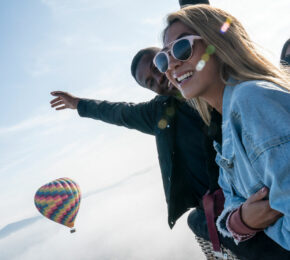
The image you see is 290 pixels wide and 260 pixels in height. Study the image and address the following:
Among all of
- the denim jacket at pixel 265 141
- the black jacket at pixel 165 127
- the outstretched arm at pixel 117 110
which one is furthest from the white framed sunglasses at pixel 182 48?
the outstretched arm at pixel 117 110

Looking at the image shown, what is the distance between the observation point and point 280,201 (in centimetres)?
178

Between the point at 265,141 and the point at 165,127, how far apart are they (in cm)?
286

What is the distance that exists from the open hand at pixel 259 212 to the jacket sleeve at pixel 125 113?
298 centimetres

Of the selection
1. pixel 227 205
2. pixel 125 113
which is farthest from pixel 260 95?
pixel 125 113

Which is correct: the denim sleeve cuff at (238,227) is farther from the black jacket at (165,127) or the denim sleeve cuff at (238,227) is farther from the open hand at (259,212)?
the black jacket at (165,127)

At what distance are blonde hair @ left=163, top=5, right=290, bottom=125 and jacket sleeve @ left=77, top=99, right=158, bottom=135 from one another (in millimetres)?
2370

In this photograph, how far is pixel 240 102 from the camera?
1861mm

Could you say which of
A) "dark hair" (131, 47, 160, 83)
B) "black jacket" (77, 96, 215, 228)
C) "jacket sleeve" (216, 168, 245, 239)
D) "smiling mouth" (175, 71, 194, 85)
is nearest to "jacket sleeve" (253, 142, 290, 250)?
"jacket sleeve" (216, 168, 245, 239)

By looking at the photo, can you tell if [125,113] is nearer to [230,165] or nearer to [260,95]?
[230,165]

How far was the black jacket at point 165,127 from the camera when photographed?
4.45 metres

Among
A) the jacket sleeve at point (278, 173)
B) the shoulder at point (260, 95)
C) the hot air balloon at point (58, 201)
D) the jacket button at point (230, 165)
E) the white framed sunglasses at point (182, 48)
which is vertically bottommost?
the hot air balloon at point (58, 201)

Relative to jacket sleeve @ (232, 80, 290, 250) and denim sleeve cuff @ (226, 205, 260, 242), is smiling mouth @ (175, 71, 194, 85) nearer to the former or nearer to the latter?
jacket sleeve @ (232, 80, 290, 250)

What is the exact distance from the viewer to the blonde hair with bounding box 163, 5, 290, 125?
2.21 metres

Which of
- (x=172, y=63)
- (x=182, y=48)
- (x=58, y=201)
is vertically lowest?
(x=58, y=201)
